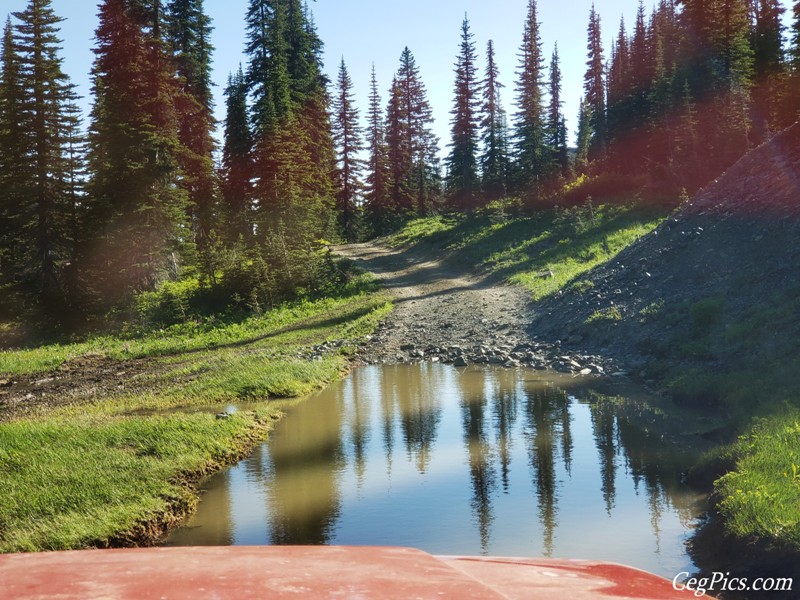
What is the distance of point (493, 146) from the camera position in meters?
56.5

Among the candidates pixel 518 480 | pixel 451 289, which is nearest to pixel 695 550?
pixel 518 480

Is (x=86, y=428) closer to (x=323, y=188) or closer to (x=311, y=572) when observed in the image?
(x=311, y=572)

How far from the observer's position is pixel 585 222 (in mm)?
38125

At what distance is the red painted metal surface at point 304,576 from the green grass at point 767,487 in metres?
4.83

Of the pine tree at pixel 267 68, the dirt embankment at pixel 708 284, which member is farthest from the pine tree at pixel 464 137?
the dirt embankment at pixel 708 284

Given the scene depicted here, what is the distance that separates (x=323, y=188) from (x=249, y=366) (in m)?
33.6

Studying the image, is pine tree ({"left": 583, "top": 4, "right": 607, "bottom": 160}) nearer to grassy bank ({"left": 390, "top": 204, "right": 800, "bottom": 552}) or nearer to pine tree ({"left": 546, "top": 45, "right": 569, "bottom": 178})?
pine tree ({"left": 546, "top": 45, "right": 569, "bottom": 178})

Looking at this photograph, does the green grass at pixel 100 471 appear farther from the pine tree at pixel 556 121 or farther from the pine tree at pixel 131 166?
the pine tree at pixel 556 121

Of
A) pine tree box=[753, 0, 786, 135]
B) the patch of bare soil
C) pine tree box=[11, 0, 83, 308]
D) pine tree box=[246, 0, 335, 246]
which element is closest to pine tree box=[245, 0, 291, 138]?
pine tree box=[246, 0, 335, 246]

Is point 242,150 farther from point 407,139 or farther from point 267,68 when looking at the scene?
point 407,139

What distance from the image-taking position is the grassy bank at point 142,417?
351 inches

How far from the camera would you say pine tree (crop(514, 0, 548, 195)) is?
49.5 m

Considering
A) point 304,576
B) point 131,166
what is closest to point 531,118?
point 131,166

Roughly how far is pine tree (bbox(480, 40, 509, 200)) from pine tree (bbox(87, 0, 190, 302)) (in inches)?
1083
